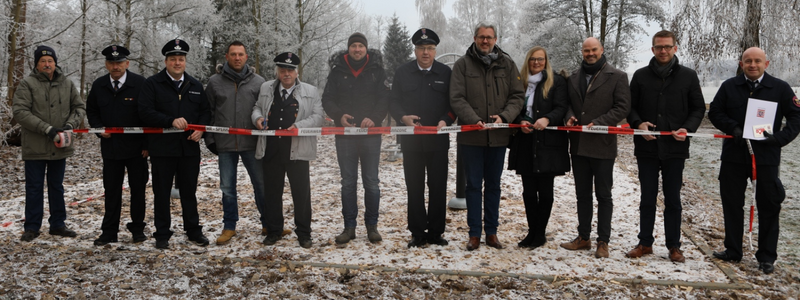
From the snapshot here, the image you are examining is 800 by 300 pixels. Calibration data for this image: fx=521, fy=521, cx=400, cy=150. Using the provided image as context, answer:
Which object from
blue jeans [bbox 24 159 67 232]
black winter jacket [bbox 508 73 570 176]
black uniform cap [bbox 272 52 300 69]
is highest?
black uniform cap [bbox 272 52 300 69]

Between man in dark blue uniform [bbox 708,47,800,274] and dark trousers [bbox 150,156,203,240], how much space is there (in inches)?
215

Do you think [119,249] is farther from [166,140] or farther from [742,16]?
[742,16]

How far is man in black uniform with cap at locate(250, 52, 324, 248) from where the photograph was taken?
18.1 feet

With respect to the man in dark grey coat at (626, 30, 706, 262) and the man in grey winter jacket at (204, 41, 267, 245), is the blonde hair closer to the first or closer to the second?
the man in dark grey coat at (626, 30, 706, 262)

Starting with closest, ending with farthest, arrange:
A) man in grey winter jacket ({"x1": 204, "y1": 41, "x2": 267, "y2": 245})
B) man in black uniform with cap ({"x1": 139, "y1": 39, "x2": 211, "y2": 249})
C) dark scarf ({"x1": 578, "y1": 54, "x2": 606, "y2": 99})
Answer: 1. dark scarf ({"x1": 578, "y1": 54, "x2": 606, "y2": 99})
2. man in black uniform with cap ({"x1": 139, "y1": 39, "x2": 211, "y2": 249})
3. man in grey winter jacket ({"x1": 204, "y1": 41, "x2": 267, "y2": 245})

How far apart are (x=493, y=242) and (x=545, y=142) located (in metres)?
1.20

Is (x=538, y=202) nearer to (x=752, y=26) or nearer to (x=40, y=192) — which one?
(x=40, y=192)

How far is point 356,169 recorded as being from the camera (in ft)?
18.7

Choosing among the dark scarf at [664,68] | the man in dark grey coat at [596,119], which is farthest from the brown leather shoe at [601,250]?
the dark scarf at [664,68]

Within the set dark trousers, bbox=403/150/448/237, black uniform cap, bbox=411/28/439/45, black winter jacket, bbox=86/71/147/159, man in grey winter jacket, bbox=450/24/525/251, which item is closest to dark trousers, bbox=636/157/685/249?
man in grey winter jacket, bbox=450/24/525/251

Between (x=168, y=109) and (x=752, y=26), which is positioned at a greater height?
(x=752, y=26)

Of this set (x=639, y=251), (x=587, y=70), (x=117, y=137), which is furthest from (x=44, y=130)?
(x=639, y=251)

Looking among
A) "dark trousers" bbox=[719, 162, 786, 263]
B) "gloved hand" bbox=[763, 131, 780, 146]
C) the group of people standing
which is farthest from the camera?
the group of people standing

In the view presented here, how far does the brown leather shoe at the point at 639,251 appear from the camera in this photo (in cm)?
525
